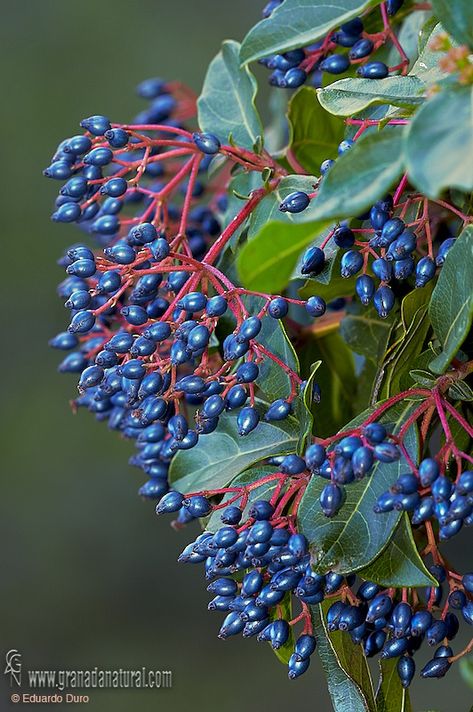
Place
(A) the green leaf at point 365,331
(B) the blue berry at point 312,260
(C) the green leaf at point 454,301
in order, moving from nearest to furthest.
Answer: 1. (C) the green leaf at point 454,301
2. (B) the blue berry at point 312,260
3. (A) the green leaf at point 365,331

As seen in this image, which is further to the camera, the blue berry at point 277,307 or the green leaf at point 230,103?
the green leaf at point 230,103

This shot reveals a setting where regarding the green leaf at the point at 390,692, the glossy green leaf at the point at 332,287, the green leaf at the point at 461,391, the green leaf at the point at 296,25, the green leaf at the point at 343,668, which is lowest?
the green leaf at the point at 390,692

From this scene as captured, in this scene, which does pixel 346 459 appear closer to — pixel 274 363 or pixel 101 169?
pixel 274 363

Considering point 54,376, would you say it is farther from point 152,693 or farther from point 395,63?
point 395,63

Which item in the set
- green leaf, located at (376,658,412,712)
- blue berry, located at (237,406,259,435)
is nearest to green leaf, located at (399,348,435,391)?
blue berry, located at (237,406,259,435)

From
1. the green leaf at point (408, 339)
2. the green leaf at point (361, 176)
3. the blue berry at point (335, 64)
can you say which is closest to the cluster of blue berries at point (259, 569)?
the green leaf at point (408, 339)

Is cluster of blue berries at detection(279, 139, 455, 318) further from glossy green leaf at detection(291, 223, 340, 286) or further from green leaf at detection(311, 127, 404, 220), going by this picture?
green leaf at detection(311, 127, 404, 220)

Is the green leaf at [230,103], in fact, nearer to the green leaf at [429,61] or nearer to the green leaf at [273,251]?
the green leaf at [429,61]

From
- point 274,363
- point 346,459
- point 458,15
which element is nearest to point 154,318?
point 274,363

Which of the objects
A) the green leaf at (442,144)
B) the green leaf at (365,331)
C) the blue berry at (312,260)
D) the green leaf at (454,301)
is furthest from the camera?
the green leaf at (365,331)
